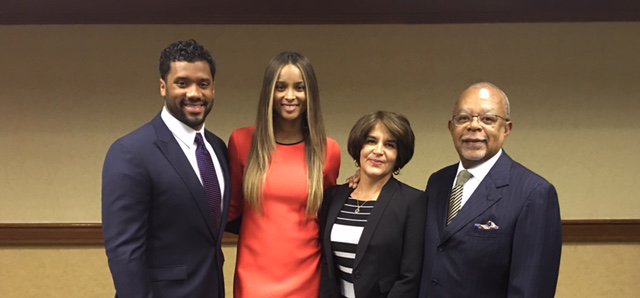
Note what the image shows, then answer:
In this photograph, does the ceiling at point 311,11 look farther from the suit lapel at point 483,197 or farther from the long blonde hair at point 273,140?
the suit lapel at point 483,197

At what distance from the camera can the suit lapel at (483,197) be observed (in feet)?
5.26

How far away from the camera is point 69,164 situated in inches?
125

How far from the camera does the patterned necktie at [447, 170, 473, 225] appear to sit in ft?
5.56

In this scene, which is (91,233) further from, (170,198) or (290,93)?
(290,93)

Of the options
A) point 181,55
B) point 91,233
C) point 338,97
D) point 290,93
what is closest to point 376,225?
point 290,93

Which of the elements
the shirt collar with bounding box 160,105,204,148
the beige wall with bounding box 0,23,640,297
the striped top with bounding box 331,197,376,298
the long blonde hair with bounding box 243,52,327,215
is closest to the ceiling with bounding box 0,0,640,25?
the beige wall with bounding box 0,23,640,297

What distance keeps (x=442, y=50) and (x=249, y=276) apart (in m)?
1.95

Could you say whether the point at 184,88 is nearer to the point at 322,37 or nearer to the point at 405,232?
the point at 405,232

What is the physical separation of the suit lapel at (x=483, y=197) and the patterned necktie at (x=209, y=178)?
79 centimetres

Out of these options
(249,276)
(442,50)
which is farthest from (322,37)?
(249,276)

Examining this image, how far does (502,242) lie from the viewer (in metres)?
1.56

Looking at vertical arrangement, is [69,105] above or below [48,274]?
above

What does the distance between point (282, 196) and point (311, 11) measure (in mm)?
1484

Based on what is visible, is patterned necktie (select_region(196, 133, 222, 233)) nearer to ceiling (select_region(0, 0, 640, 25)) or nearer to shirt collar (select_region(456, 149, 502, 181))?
shirt collar (select_region(456, 149, 502, 181))
